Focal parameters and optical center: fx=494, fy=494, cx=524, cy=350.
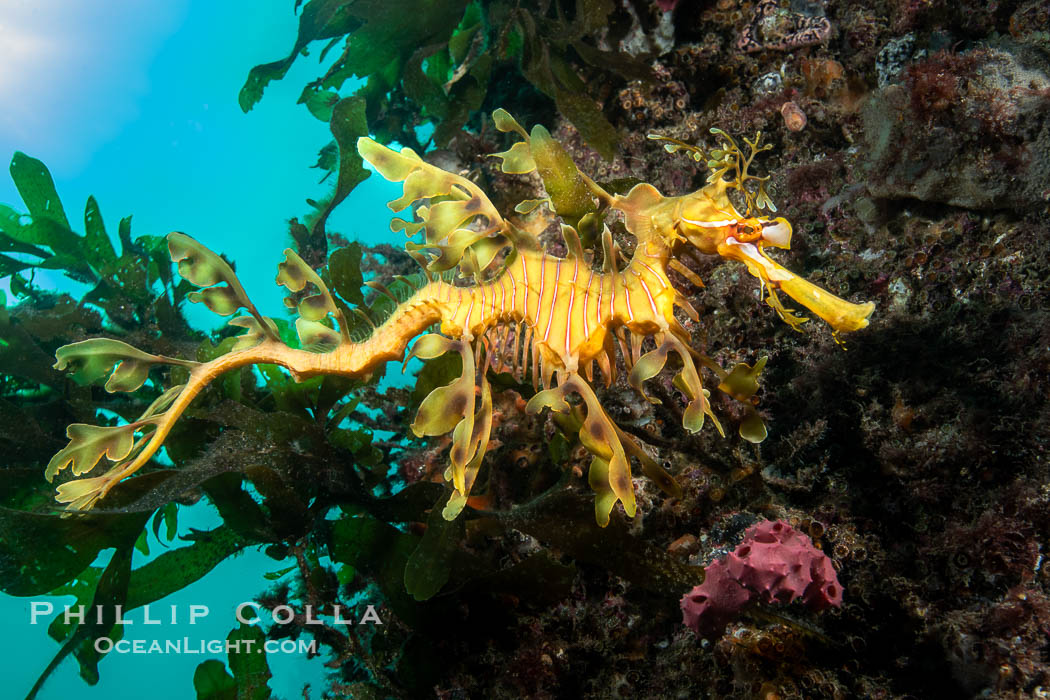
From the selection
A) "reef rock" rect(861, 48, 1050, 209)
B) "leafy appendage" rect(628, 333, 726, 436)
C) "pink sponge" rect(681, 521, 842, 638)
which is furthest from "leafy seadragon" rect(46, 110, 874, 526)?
"reef rock" rect(861, 48, 1050, 209)

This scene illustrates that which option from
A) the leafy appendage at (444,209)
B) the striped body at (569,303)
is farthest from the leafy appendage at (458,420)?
the leafy appendage at (444,209)

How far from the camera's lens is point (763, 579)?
1.60 meters

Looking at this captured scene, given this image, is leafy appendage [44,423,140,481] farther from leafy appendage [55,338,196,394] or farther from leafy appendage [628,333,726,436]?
leafy appendage [628,333,726,436]

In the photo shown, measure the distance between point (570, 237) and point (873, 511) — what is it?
158cm

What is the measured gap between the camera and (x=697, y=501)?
2.20 m

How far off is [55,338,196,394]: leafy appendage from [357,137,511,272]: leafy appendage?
1.15 m

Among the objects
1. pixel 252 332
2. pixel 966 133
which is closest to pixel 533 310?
pixel 252 332

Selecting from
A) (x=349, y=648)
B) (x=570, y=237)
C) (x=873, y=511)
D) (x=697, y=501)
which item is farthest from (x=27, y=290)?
(x=873, y=511)

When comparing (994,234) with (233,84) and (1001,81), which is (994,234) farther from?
(233,84)

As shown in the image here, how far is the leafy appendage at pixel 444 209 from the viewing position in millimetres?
1659

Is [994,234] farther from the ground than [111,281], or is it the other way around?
[111,281]

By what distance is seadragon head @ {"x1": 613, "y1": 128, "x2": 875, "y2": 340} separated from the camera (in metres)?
1.16

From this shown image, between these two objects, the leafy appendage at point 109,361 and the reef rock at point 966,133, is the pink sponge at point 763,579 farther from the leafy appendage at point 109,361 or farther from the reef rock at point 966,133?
the leafy appendage at point 109,361

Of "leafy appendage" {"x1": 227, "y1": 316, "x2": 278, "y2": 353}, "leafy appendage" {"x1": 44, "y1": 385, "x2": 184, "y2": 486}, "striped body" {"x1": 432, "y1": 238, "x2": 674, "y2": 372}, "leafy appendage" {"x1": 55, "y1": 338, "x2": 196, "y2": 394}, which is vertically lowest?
"striped body" {"x1": 432, "y1": 238, "x2": 674, "y2": 372}
